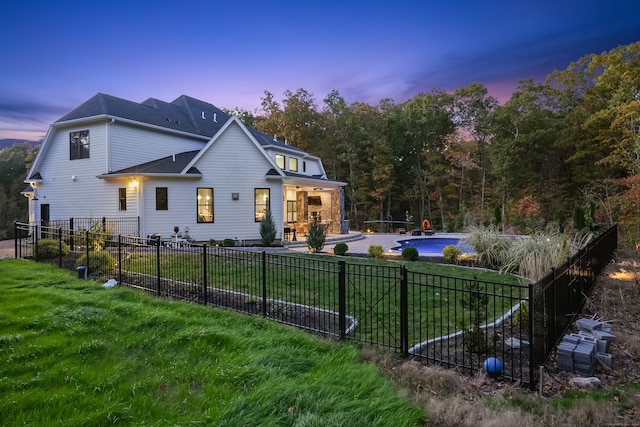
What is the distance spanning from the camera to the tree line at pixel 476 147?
840 inches

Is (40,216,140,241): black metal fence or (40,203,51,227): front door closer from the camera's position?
(40,216,140,241): black metal fence

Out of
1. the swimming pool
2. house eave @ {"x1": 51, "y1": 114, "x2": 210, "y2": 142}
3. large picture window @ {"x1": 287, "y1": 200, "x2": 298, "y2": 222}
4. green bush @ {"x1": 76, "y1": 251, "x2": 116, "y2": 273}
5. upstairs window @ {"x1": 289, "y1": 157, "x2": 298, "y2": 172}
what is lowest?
the swimming pool

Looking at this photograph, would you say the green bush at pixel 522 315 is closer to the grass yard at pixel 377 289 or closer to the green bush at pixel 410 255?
the grass yard at pixel 377 289

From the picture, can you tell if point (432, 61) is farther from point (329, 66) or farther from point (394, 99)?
point (394, 99)

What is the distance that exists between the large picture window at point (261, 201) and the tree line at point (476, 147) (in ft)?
44.9

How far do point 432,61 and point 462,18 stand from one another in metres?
6.24

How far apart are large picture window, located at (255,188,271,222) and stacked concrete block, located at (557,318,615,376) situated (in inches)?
563

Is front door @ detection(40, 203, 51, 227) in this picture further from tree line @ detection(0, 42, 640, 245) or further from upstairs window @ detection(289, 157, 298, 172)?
tree line @ detection(0, 42, 640, 245)

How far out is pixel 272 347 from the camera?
4352 millimetres

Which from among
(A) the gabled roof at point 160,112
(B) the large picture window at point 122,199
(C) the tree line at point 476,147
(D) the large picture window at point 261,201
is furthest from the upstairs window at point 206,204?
(C) the tree line at point 476,147

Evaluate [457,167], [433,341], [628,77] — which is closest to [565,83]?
[628,77]

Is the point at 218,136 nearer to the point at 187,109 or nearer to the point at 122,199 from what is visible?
the point at 122,199

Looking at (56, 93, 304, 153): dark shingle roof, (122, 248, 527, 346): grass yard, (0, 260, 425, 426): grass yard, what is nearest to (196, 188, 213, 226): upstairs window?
(56, 93, 304, 153): dark shingle roof

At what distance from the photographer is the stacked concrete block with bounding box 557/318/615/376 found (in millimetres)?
3994
